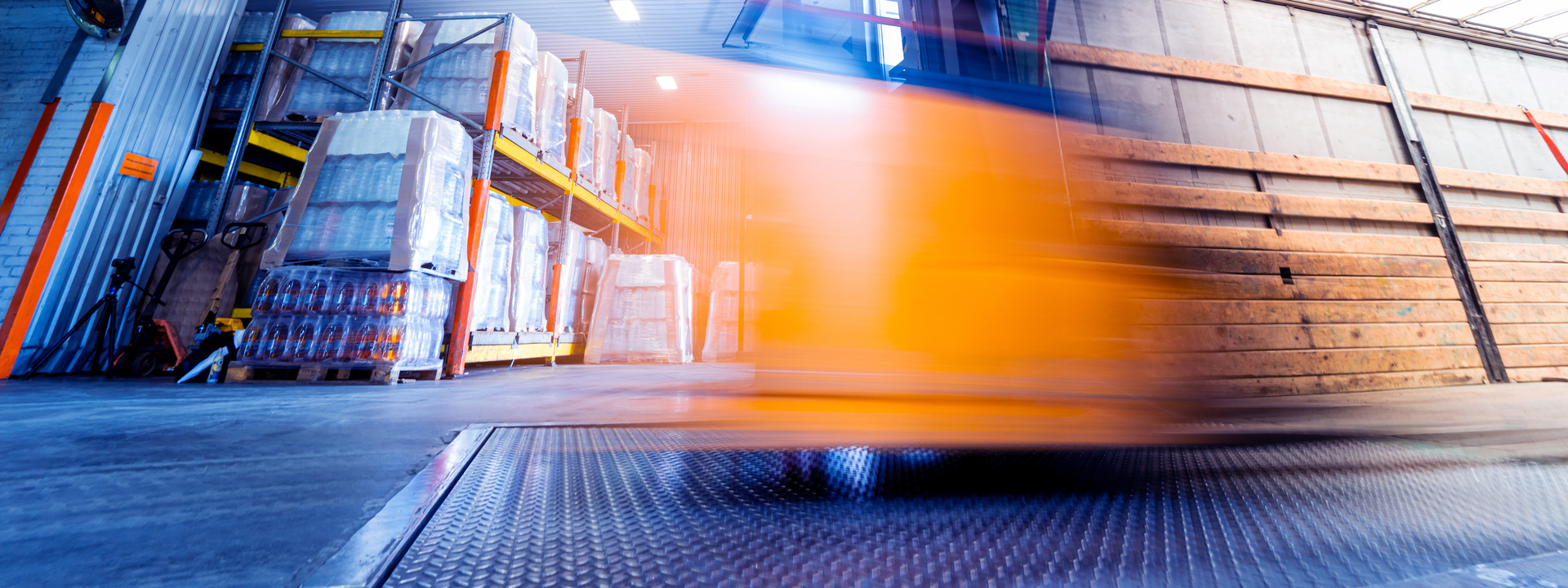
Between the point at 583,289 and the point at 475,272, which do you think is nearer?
the point at 475,272

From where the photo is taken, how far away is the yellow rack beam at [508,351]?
4.16 m

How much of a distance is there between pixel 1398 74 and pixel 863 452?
7033 millimetres

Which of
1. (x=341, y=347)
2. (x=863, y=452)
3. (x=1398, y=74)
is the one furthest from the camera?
(x=1398, y=74)

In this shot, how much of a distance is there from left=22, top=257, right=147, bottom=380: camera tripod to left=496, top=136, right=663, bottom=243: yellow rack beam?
104 inches

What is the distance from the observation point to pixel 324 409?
6.52 ft

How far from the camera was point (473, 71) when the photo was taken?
4.27 meters

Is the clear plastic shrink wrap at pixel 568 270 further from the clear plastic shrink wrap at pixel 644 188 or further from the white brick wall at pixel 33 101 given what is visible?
the white brick wall at pixel 33 101

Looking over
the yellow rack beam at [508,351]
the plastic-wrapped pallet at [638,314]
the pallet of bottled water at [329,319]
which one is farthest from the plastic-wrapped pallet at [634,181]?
the pallet of bottled water at [329,319]

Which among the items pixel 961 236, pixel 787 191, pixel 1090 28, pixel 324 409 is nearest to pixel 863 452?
pixel 961 236

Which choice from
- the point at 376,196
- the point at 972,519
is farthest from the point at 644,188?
the point at 972,519

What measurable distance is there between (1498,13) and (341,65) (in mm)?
11557

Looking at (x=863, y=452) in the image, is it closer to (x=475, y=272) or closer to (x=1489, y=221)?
(x=475, y=272)

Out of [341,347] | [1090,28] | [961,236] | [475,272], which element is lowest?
[341,347]

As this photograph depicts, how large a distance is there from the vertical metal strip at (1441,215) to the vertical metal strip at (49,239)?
10.7 metres
